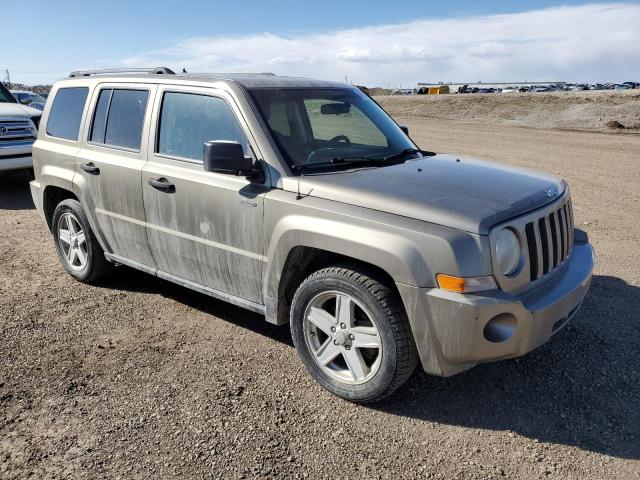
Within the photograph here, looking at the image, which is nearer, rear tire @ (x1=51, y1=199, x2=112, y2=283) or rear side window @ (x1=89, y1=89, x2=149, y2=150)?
rear side window @ (x1=89, y1=89, x2=149, y2=150)

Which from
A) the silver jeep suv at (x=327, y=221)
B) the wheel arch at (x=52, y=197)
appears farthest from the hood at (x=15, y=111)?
the silver jeep suv at (x=327, y=221)

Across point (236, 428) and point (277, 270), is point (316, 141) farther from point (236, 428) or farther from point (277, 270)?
point (236, 428)

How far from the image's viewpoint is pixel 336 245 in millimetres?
3379

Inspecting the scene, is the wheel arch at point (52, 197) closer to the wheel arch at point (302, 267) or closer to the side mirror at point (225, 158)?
the side mirror at point (225, 158)

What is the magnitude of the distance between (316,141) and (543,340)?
6.83 ft

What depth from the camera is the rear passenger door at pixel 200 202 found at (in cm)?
391

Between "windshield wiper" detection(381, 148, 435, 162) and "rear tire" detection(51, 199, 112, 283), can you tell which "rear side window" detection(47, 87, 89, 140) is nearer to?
"rear tire" detection(51, 199, 112, 283)

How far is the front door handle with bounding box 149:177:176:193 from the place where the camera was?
4.27 meters

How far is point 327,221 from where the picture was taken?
11.3 ft

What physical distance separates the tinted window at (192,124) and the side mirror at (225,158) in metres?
0.26

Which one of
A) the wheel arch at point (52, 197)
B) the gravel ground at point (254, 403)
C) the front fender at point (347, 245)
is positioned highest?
the front fender at point (347, 245)

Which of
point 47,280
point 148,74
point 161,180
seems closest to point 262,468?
point 161,180

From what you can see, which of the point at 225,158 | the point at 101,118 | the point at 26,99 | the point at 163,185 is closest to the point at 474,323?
the point at 225,158

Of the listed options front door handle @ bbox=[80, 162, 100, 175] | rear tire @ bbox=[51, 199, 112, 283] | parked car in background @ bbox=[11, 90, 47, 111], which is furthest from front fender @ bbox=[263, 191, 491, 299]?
parked car in background @ bbox=[11, 90, 47, 111]
